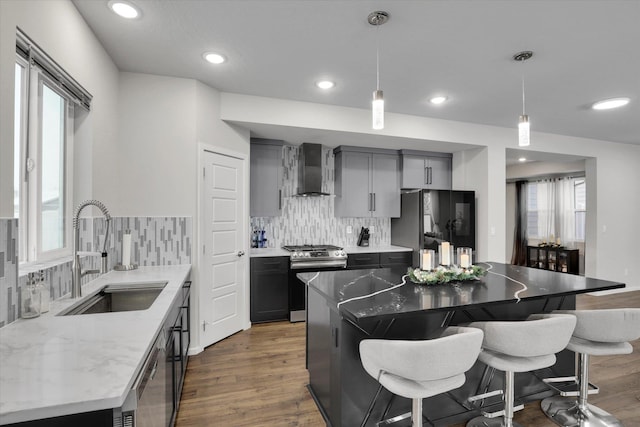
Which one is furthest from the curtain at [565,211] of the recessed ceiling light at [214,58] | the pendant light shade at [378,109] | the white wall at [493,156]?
the recessed ceiling light at [214,58]

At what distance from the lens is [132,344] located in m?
1.18

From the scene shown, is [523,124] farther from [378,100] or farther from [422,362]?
[422,362]

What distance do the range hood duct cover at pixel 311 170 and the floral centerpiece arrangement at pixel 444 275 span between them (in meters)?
2.34

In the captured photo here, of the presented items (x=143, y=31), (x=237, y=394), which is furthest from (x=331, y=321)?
(x=143, y=31)

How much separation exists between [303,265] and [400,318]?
2287 mm

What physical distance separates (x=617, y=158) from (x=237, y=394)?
6936 mm

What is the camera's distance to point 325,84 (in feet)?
10.6

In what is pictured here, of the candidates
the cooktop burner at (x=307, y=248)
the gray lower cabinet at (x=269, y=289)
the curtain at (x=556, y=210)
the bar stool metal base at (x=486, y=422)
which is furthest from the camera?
the curtain at (x=556, y=210)

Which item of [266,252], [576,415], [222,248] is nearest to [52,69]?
[222,248]

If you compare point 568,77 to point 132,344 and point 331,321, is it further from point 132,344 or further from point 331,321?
point 132,344

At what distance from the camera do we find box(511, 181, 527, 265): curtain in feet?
25.3

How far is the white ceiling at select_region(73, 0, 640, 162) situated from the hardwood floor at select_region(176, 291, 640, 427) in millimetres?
2594

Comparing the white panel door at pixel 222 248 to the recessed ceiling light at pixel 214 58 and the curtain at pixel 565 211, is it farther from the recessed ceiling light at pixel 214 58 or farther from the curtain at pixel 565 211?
the curtain at pixel 565 211

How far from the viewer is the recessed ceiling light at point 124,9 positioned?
2.03 meters
